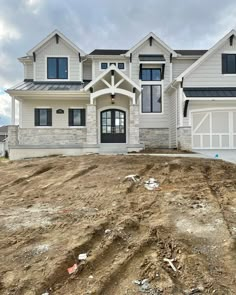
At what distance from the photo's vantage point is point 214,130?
1686 cm

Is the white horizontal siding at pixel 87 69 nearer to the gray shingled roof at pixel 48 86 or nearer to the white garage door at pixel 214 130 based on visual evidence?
the gray shingled roof at pixel 48 86

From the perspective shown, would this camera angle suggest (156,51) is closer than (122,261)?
No

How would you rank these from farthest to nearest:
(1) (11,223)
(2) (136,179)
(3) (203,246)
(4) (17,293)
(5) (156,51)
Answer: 1. (5) (156,51)
2. (2) (136,179)
3. (1) (11,223)
4. (3) (203,246)
5. (4) (17,293)

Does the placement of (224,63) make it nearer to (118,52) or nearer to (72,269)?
(118,52)

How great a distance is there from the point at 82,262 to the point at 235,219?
9.12ft

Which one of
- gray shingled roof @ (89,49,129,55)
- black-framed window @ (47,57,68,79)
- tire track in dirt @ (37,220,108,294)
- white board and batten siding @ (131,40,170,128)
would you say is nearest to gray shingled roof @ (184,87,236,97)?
white board and batten siding @ (131,40,170,128)

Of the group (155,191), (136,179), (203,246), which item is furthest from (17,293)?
(136,179)

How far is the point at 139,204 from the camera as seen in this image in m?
5.86

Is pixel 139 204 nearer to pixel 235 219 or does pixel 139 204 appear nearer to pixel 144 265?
pixel 235 219

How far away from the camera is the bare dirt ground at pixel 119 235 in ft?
10.7

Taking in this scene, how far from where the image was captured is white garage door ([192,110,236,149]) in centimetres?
1673

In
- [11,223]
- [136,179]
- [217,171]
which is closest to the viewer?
[11,223]

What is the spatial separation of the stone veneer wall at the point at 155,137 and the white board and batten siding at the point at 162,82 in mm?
263

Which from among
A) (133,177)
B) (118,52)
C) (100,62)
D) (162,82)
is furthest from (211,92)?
(133,177)
